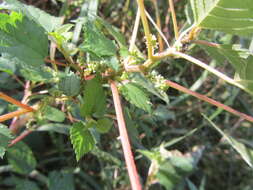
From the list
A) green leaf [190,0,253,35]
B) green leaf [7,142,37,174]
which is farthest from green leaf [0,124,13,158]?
green leaf [7,142,37,174]

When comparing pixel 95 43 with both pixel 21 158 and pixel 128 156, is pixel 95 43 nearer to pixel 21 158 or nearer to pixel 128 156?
Result: pixel 128 156

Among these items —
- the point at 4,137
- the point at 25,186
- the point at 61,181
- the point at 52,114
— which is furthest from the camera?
the point at 61,181

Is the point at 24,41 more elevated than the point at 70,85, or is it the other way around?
the point at 24,41

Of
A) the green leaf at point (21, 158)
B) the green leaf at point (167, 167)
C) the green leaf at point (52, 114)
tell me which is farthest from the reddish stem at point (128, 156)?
the green leaf at point (21, 158)

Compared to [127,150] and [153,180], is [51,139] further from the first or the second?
Result: [127,150]

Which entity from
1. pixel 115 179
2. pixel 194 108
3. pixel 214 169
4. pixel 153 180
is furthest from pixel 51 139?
pixel 214 169

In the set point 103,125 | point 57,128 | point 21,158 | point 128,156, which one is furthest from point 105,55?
point 21,158
